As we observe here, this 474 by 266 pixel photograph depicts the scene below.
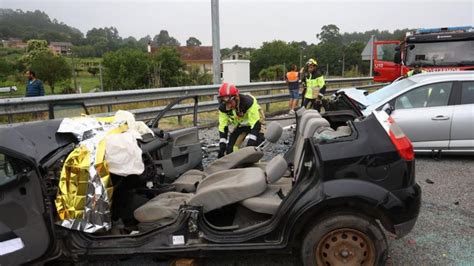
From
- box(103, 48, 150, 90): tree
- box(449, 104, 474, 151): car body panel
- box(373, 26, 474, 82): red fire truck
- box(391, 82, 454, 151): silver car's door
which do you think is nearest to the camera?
box(449, 104, 474, 151): car body panel

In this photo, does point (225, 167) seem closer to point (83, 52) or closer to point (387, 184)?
point (387, 184)

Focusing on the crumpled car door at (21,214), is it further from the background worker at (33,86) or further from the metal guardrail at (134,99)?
the background worker at (33,86)

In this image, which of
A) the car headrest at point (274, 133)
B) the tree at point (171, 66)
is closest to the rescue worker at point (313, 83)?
the car headrest at point (274, 133)

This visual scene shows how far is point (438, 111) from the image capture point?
6148 millimetres

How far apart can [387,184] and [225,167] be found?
153cm

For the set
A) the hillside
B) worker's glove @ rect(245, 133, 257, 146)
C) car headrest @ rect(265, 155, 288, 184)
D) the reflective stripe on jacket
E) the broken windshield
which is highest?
the hillside

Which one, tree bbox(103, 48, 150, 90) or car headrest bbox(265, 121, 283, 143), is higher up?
tree bbox(103, 48, 150, 90)

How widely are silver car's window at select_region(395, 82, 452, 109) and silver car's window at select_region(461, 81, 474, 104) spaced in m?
0.21

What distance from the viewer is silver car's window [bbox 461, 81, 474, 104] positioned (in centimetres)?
611

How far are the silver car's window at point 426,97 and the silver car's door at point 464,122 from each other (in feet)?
0.75

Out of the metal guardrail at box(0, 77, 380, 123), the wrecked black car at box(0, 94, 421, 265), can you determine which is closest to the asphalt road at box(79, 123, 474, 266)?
the wrecked black car at box(0, 94, 421, 265)

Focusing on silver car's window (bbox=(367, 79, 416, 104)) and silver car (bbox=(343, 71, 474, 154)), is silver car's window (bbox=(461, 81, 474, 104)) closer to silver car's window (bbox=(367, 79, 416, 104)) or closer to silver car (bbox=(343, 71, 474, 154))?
silver car (bbox=(343, 71, 474, 154))

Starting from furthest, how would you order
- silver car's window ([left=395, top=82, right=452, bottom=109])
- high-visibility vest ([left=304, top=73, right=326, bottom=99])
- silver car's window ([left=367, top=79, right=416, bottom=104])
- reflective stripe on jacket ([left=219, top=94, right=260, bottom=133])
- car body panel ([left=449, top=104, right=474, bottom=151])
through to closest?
high-visibility vest ([left=304, top=73, right=326, bottom=99]) → silver car's window ([left=367, top=79, right=416, bottom=104]) → silver car's window ([left=395, top=82, right=452, bottom=109]) → car body panel ([left=449, top=104, right=474, bottom=151]) → reflective stripe on jacket ([left=219, top=94, right=260, bottom=133])

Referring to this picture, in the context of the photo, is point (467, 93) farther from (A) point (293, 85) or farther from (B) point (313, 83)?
(A) point (293, 85)
